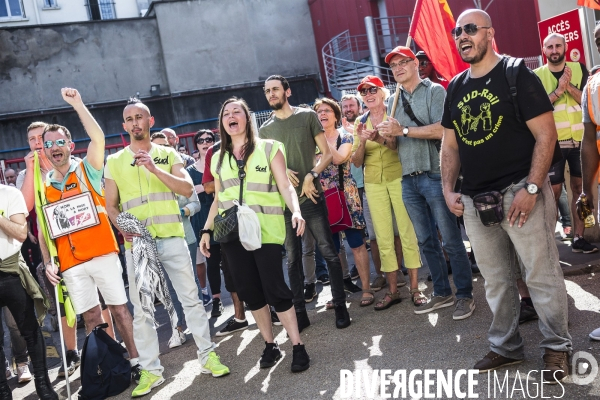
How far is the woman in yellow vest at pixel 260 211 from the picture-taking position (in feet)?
16.1

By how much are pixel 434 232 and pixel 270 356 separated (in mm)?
1975

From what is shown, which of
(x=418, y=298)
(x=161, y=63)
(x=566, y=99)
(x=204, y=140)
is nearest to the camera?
(x=418, y=298)

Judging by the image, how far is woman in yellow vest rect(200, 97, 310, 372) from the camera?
16.1 feet

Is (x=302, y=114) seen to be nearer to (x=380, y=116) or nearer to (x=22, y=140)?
(x=380, y=116)

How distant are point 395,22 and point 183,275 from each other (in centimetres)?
2100

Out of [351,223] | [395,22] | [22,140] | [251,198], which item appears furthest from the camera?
[395,22]

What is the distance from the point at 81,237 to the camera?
17.7ft

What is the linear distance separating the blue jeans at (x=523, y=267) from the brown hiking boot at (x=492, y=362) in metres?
0.03

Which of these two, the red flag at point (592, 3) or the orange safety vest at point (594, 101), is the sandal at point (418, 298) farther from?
the red flag at point (592, 3)

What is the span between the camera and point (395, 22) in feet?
80.0

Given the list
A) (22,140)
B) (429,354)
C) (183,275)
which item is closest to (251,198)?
(183,275)

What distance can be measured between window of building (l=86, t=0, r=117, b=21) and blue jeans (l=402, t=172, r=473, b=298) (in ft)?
90.7

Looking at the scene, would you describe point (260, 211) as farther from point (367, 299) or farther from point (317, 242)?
point (367, 299)

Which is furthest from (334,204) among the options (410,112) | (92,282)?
(92,282)
